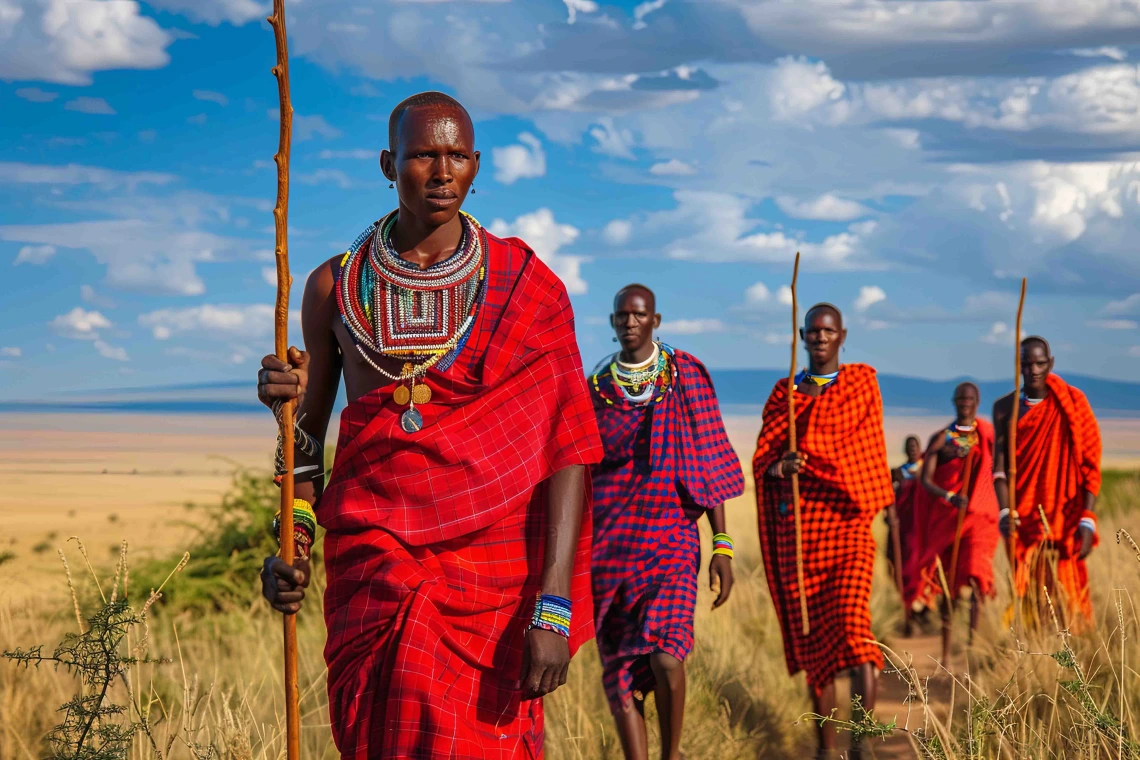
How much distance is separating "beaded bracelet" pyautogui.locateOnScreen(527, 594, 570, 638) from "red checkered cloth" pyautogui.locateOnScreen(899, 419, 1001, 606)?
26.2 feet

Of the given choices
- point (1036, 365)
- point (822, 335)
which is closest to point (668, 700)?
point (822, 335)

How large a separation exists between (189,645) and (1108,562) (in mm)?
9588

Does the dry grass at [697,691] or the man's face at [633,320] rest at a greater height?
the man's face at [633,320]

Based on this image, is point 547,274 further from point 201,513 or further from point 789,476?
point 201,513

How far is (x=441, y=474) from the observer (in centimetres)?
438

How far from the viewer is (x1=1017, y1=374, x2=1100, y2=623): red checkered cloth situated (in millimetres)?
10414

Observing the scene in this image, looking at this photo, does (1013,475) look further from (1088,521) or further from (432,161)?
(432,161)

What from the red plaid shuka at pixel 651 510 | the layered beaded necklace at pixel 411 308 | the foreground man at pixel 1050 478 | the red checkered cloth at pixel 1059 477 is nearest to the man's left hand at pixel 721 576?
the red plaid shuka at pixel 651 510

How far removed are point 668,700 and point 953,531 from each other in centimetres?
636

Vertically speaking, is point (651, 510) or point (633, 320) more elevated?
point (633, 320)

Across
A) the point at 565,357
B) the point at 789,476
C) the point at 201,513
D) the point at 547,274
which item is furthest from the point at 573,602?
the point at 201,513

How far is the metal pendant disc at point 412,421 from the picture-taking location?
4406 mm

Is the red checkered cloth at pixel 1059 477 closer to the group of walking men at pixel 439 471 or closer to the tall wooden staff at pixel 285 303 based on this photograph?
the group of walking men at pixel 439 471

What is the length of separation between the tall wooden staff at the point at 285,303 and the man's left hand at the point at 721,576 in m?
3.46
